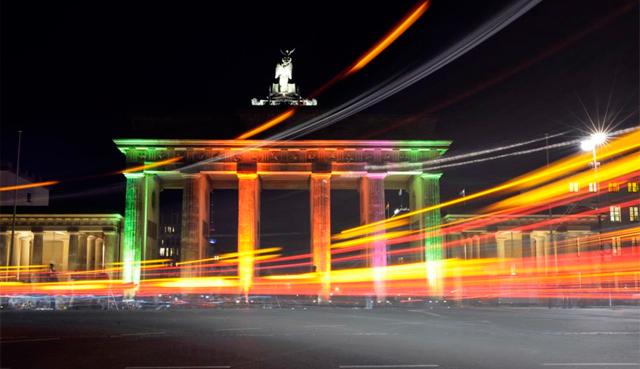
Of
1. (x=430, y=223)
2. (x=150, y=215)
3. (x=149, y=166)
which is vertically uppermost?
(x=149, y=166)

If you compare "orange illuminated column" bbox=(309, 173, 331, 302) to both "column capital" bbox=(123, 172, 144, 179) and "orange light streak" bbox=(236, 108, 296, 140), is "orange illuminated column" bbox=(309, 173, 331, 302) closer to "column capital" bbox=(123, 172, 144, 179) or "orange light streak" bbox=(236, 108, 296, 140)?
"orange light streak" bbox=(236, 108, 296, 140)

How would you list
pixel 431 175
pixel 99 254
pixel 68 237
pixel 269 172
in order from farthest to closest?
pixel 99 254 → pixel 68 237 → pixel 431 175 → pixel 269 172

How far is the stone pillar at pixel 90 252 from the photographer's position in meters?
57.0

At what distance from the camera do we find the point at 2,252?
5300cm

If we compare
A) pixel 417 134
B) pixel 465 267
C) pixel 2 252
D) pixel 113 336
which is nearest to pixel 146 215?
pixel 2 252

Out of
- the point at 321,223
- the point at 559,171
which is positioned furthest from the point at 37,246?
the point at 559,171

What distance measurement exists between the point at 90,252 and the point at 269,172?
20.8m

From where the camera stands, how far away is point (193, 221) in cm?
4828

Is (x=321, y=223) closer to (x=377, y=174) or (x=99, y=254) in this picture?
(x=377, y=174)

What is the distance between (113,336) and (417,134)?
1470 inches

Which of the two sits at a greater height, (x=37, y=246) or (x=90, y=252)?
(x=37, y=246)

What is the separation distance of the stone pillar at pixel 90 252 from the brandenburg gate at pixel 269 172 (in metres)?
10.3

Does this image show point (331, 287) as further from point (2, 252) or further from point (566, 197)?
point (2, 252)

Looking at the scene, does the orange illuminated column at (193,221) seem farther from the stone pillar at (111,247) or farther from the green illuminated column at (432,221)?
the green illuminated column at (432,221)
